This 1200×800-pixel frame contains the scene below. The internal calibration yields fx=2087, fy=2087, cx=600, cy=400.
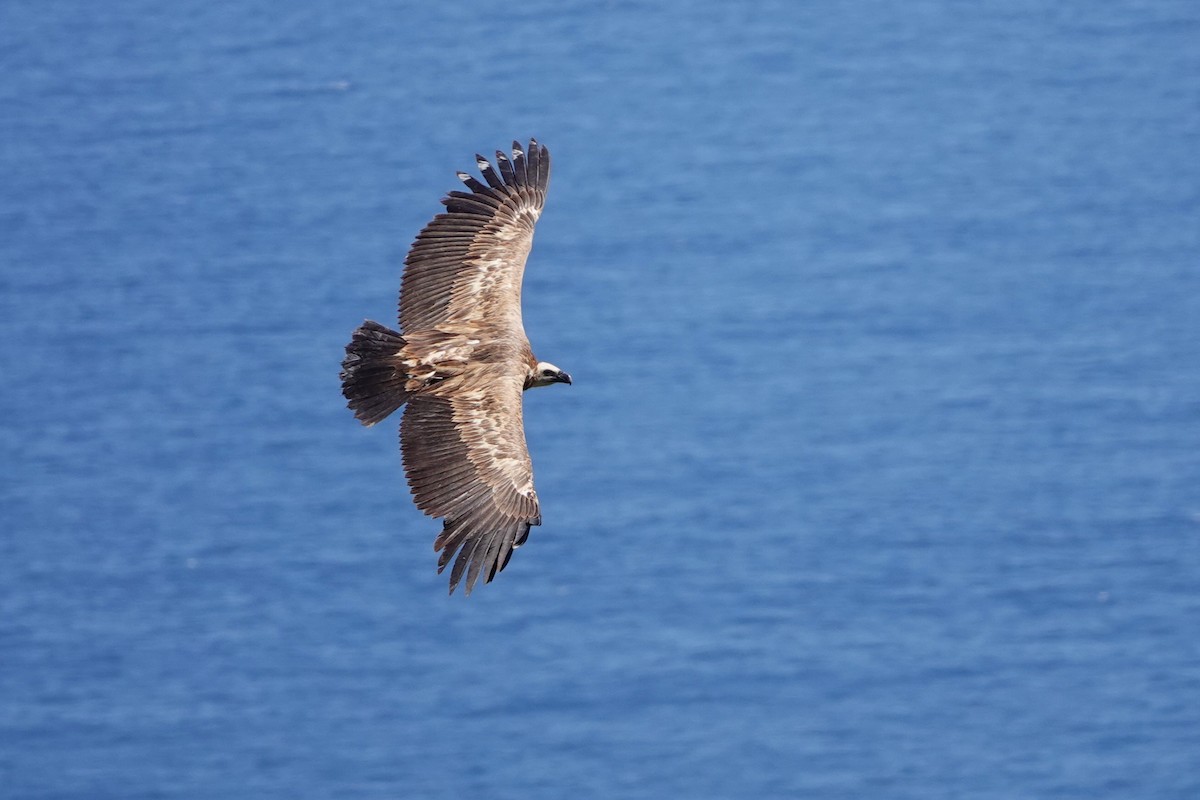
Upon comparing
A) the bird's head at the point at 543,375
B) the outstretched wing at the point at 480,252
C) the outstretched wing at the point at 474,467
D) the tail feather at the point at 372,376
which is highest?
the outstretched wing at the point at 480,252

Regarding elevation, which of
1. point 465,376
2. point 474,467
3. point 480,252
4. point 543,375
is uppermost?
point 480,252

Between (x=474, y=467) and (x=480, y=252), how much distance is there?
140 centimetres

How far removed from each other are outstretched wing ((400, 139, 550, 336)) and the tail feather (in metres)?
0.42

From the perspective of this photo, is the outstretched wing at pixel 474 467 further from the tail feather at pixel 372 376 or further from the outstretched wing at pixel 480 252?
the outstretched wing at pixel 480 252

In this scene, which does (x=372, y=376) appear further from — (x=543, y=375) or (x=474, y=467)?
(x=543, y=375)

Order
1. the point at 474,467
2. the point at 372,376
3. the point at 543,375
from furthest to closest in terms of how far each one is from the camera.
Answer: the point at 543,375 < the point at 372,376 < the point at 474,467

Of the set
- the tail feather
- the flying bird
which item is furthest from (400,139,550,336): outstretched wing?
the tail feather

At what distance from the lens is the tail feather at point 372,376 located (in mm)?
9344

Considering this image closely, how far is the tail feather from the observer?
30.7ft

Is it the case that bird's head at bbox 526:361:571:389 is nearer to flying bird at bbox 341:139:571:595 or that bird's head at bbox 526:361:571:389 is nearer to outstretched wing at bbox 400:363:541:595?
flying bird at bbox 341:139:571:595

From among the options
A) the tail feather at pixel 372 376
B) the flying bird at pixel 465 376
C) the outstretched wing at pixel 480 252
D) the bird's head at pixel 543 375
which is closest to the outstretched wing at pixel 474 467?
the flying bird at pixel 465 376

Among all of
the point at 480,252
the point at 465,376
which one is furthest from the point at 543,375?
the point at 480,252

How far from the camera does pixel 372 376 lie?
9.38 meters

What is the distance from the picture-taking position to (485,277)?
32.8 ft
